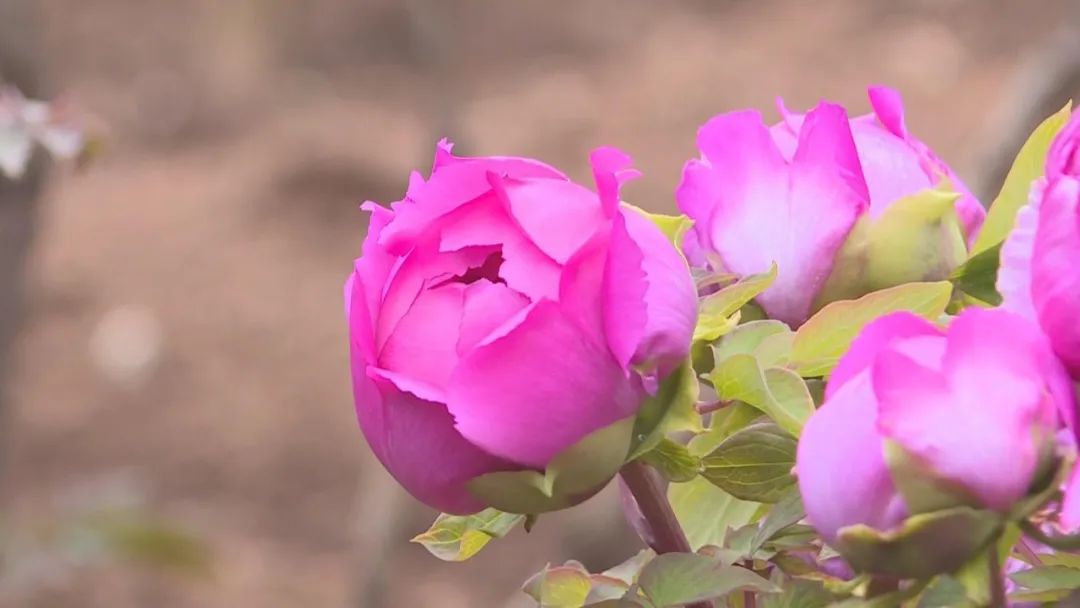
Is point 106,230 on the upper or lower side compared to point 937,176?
upper

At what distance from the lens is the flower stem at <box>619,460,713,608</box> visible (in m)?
0.36

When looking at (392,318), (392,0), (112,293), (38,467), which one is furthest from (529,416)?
(392,0)

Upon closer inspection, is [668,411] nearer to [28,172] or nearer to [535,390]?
[535,390]

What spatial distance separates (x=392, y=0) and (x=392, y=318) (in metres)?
5.14

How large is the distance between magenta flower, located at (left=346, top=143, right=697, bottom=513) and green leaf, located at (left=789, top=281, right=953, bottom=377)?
0.03 m

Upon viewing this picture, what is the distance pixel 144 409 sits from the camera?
362cm

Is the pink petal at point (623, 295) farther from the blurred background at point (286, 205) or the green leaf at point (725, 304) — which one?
the blurred background at point (286, 205)

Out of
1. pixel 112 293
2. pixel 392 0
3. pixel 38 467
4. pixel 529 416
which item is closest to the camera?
pixel 529 416

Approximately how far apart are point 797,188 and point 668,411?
0.08 m

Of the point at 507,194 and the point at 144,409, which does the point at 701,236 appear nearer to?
the point at 507,194

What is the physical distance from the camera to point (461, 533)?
0.39m

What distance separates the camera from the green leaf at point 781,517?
0.36 meters

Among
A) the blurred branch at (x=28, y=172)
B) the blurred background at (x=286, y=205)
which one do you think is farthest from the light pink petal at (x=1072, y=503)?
the blurred background at (x=286, y=205)

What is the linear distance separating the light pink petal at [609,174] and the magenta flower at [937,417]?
0.21ft
